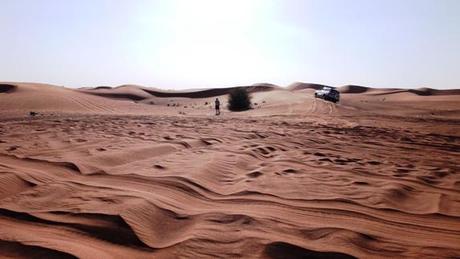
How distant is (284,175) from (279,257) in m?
2.47

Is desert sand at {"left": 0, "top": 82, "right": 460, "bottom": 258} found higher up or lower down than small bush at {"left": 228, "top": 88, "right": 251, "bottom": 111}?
lower down

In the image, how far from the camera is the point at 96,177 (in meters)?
4.97

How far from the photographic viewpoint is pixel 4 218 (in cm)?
360

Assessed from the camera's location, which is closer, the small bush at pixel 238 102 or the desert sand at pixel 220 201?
the desert sand at pixel 220 201

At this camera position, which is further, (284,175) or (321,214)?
(284,175)

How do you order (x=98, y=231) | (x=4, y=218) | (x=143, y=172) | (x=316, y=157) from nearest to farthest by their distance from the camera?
(x=98, y=231), (x=4, y=218), (x=143, y=172), (x=316, y=157)

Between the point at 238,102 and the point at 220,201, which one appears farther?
the point at 238,102

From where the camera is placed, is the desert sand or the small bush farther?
the small bush

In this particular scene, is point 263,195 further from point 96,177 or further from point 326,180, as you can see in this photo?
point 96,177

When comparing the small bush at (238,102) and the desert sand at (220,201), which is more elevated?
the small bush at (238,102)

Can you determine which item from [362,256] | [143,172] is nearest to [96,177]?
[143,172]

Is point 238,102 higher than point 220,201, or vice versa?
point 238,102

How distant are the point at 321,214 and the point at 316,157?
2.97 m

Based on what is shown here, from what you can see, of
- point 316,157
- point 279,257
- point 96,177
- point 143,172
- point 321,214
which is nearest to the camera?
point 279,257
